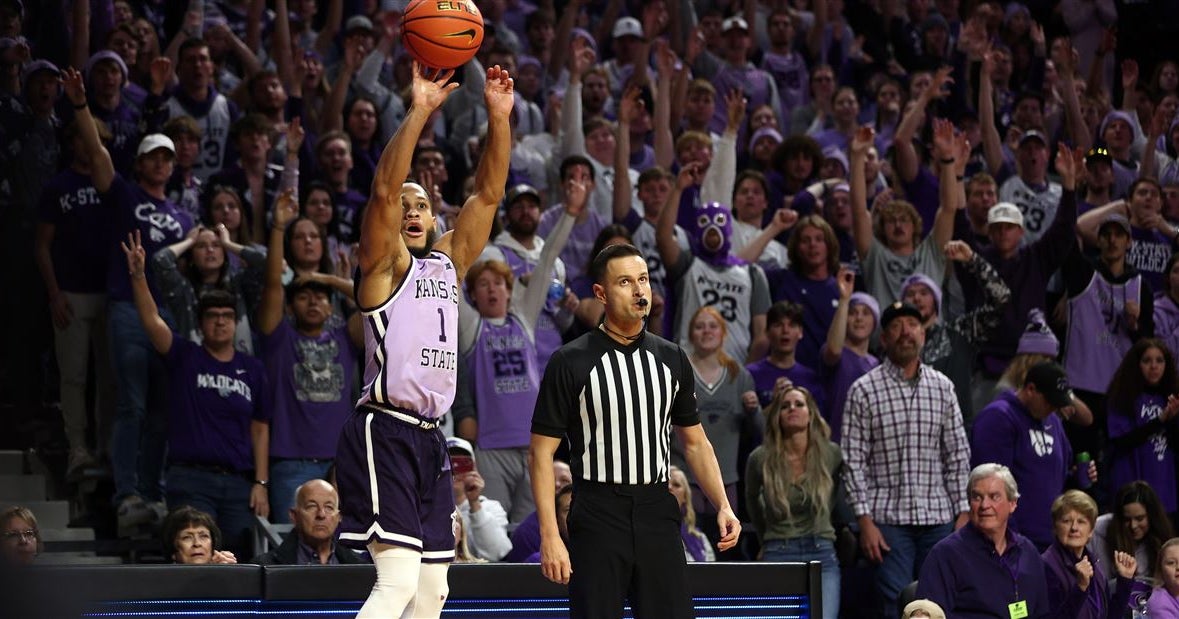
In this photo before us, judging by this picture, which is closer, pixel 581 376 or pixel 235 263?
pixel 581 376

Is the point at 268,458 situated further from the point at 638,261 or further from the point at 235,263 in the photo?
the point at 638,261

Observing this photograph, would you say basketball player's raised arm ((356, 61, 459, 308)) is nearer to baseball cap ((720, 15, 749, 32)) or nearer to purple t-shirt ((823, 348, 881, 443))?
purple t-shirt ((823, 348, 881, 443))

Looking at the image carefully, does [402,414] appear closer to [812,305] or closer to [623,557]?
[623,557]

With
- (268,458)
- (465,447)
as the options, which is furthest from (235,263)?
(465,447)

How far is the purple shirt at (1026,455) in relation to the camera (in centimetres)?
931

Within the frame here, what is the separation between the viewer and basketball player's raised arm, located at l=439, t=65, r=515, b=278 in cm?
564

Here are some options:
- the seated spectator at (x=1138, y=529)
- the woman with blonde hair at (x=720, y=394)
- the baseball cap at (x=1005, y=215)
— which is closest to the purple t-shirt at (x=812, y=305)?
the woman with blonde hair at (x=720, y=394)

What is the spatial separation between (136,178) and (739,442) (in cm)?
415

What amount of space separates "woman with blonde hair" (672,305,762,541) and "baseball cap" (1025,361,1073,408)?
169cm

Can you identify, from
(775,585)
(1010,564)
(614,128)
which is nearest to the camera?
(775,585)

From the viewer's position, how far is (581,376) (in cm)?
537

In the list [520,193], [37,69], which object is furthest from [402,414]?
[37,69]

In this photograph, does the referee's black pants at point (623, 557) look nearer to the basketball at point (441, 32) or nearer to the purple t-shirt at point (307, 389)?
the basketball at point (441, 32)

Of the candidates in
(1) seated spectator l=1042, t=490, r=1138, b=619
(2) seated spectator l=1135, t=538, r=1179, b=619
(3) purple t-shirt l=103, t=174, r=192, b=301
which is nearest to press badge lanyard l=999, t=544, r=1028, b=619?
(1) seated spectator l=1042, t=490, r=1138, b=619
